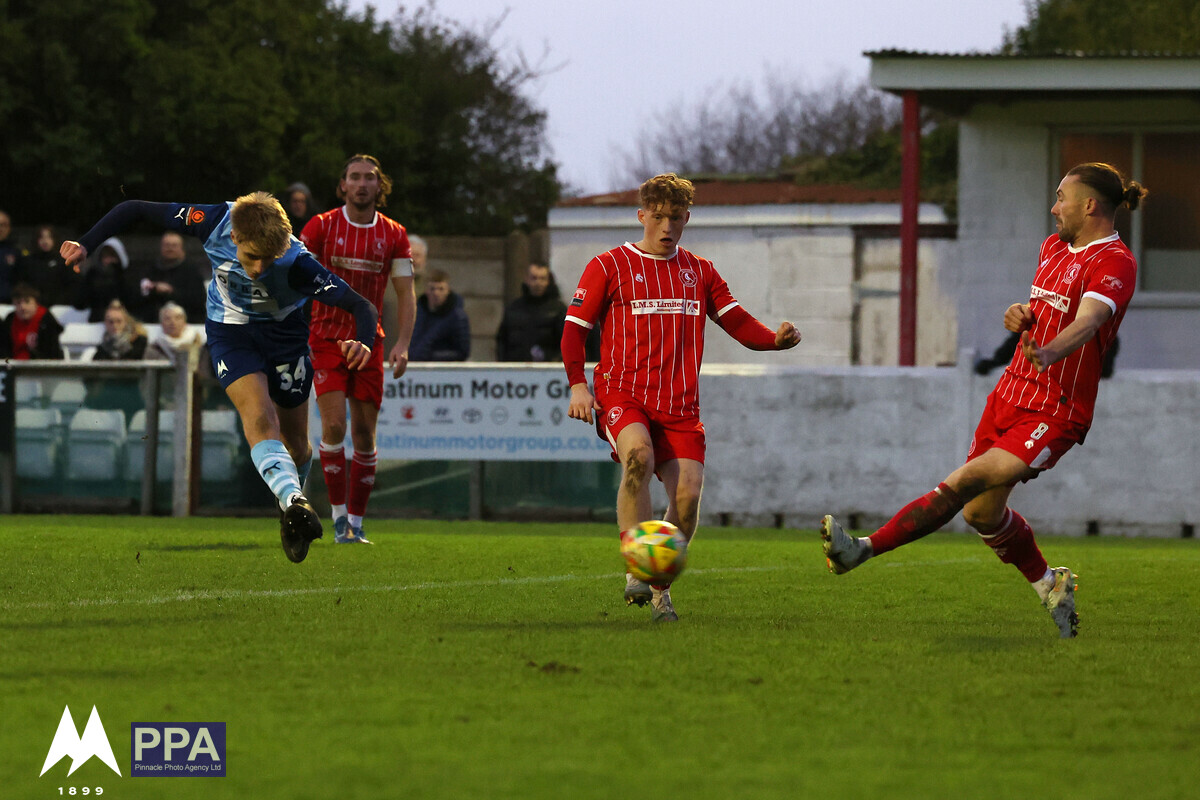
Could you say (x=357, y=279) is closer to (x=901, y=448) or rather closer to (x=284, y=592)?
(x=284, y=592)

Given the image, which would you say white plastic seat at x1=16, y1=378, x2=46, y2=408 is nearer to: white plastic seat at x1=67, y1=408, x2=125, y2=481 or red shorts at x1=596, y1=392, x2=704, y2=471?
white plastic seat at x1=67, y1=408, x2=125, y2=481

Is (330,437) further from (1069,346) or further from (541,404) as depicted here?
(1069,346)

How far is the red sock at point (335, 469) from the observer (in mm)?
10594

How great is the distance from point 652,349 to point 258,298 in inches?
80.2

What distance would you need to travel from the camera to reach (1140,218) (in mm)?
18656

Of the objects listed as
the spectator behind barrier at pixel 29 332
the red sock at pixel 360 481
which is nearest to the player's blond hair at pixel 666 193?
the red sock at pixel 360 481

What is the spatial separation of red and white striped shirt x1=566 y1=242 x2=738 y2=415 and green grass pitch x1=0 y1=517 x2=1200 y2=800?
Answer: 96cm

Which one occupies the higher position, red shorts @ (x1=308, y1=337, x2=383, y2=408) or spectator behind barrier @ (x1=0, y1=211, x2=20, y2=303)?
spectator behind barrier @ (x1=0, y1=211, x2=20, y2=303)

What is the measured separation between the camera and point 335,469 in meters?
10.6

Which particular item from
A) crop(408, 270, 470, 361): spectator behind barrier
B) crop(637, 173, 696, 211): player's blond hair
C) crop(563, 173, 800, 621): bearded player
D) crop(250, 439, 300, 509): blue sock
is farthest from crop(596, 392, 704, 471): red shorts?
crop(408, 270, 470, 361): spectator behind barrier

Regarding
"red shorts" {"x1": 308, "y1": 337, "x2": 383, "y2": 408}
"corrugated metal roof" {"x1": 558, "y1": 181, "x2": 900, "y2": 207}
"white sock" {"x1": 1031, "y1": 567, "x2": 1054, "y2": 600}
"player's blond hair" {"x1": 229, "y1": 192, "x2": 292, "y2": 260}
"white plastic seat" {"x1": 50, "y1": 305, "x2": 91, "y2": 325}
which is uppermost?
"corrugated metal roof" {"x1": 558, "y1": 181, "x2": 900, "y2": 207}

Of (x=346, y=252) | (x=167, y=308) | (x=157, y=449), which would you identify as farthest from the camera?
(x=167, y=308)

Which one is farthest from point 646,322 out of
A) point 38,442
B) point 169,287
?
point 169,287

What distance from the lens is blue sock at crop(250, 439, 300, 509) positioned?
738 centimetres
